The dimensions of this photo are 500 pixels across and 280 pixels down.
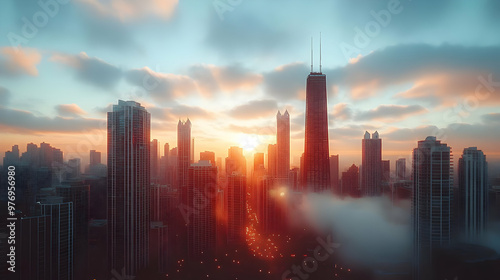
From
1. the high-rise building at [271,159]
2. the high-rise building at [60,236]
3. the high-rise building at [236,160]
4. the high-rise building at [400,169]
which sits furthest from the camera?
the high-rise building at [271,159]

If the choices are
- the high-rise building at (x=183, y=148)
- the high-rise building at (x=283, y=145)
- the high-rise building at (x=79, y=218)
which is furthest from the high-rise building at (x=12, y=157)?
the high-rise building at (x=283, y=145)

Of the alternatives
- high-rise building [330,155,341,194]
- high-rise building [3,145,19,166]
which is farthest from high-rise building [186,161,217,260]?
high-rise building [330,155,341,194]

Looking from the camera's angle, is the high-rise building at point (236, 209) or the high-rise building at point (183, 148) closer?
the high-rise building at point (236, 209)

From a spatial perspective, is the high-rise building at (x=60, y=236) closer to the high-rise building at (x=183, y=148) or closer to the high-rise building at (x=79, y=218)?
the high-rise building at (x=79, y=218)

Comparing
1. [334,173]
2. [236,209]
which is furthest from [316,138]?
[236,209]

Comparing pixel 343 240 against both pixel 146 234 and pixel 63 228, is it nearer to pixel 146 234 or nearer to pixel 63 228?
pixel 146 234
